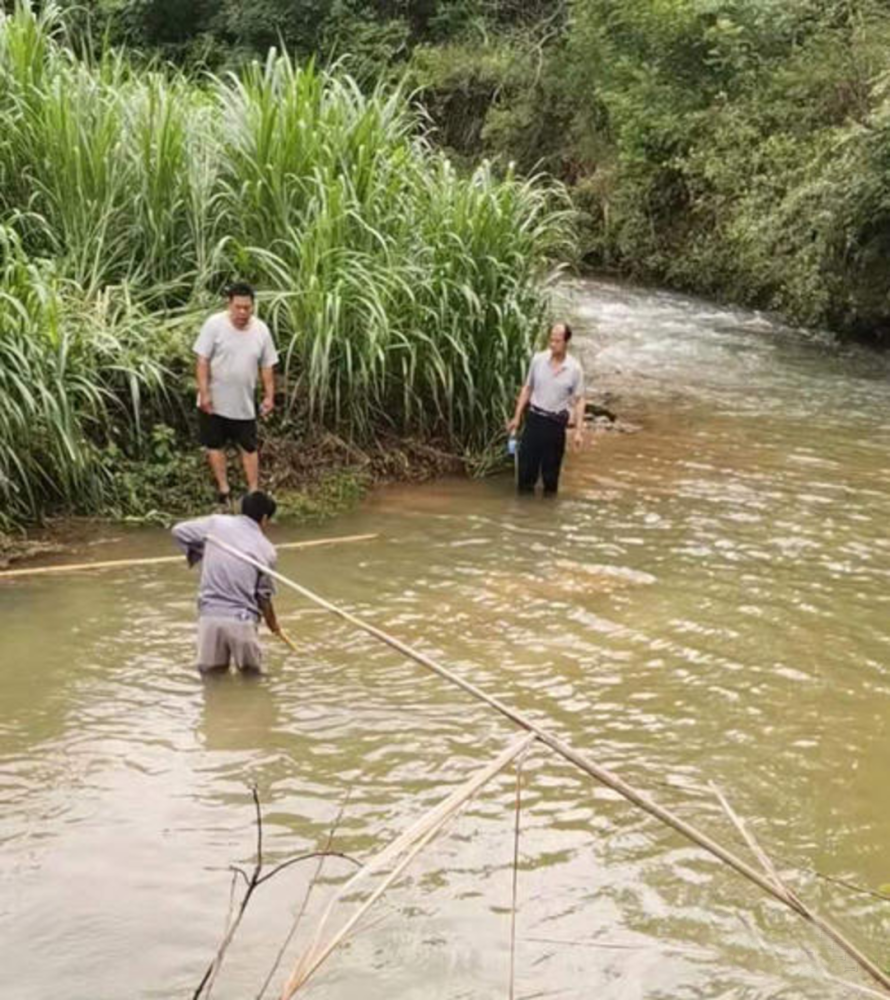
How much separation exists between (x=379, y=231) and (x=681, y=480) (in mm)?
2935

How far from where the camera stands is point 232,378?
292 inches

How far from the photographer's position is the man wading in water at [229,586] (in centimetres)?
519

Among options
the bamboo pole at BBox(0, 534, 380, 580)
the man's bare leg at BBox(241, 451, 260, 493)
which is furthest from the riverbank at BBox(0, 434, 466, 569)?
the bamboo pole at BBox(0, 534, 380, 580)

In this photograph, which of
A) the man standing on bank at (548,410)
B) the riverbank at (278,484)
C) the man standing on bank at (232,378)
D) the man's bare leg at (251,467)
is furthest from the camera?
the man standing on bank at (548,410)

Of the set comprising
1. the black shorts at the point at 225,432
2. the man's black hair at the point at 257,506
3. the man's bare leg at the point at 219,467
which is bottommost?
the man's bare leg at the point at 219,467

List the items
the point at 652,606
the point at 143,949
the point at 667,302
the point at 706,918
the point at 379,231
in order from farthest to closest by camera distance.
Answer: the point at 667,302 < the point at 379,231 < the point at 652,606 < the point at 706,918 < the point at 143,949

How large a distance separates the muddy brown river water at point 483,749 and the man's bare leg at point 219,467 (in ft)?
1.75

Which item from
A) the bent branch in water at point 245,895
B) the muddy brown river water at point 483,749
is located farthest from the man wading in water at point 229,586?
the bent branch in water at point 245,895

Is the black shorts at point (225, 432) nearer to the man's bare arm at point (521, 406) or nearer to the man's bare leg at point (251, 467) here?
the man's bare leg at point (251, 467)

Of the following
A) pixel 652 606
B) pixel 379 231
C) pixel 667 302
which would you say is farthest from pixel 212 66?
pixel 652 606

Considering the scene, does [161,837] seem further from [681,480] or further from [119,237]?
[681,480]

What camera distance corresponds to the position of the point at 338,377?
8398 mm

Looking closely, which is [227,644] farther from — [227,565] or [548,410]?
[548,410]

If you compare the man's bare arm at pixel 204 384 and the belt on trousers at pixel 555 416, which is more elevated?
the man's bare arm at pixel 204 384
